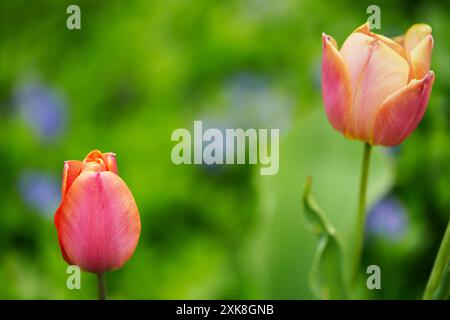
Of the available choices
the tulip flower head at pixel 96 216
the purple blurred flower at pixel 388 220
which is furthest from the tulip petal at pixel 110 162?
the purple blurred flower at pixel 388 220

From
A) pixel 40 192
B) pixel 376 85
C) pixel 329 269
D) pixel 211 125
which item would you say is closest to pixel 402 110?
pixel 376 85

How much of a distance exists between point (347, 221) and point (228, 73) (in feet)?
3.07

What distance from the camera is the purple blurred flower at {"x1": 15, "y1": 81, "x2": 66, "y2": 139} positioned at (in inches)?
67.8

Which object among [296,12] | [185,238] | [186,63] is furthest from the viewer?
[296,12]

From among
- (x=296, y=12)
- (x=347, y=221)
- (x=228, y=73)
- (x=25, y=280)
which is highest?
(x=296, y=12)

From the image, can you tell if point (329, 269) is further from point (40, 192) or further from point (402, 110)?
point (40, 192)

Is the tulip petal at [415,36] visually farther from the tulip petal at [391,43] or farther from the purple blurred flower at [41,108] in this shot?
the purple blurred flower at [41,108]

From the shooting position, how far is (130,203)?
2.01ft

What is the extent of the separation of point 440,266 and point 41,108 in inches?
49.1

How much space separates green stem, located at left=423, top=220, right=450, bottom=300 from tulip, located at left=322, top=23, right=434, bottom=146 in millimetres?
94

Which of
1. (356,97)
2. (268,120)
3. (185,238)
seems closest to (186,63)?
(268,120)

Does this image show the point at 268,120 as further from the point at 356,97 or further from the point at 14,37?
the point at 356,97

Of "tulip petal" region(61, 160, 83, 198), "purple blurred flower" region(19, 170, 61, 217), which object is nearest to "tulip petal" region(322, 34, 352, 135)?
"tulip petal" region(61, 160, 83, 198)

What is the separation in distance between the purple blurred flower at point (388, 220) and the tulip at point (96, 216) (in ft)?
2.66
